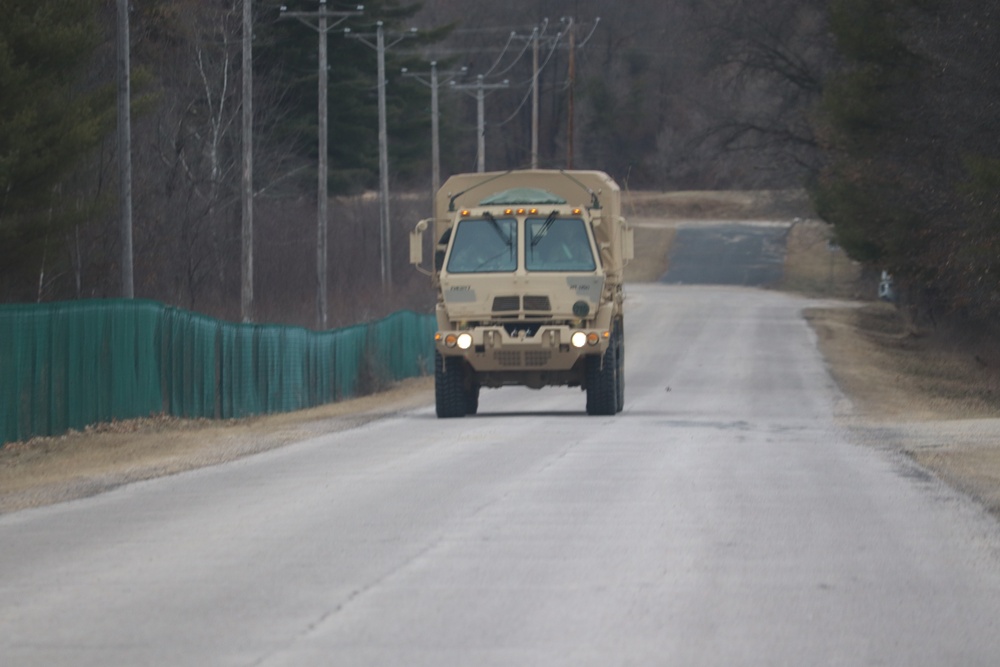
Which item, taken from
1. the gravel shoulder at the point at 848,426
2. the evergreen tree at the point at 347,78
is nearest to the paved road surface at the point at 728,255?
the evergreen tree at the point at 347,78

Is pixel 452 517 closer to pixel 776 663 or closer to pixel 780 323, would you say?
pixel 776 663

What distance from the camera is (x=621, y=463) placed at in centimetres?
1566

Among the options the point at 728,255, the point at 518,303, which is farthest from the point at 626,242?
the point at 728,255

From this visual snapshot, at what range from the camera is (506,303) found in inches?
873

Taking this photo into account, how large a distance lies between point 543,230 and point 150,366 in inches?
249

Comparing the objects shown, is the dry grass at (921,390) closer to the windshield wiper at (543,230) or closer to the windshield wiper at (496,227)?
the windshield wiper at (543,230)

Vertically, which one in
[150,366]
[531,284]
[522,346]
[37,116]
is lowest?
[150,366]

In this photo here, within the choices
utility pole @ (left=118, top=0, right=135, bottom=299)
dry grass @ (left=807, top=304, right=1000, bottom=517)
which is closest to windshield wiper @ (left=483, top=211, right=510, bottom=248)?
dry grass @ (left=807, top=304, right=1000, bottom=517)

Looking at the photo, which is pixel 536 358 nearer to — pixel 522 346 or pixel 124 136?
pixel 522 346

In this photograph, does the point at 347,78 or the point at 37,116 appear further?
the point at 347,78

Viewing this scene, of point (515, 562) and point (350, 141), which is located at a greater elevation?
point (350, 141)

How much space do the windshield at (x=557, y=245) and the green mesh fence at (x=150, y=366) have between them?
591 cm

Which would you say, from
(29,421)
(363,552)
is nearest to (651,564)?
(363,552)

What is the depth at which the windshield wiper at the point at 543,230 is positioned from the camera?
22422 millimetres
